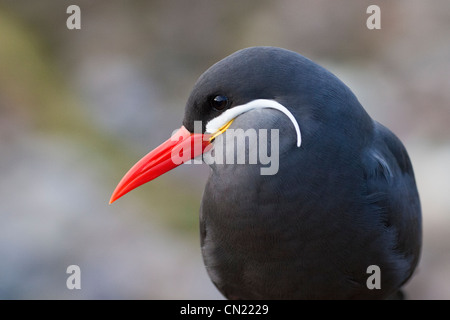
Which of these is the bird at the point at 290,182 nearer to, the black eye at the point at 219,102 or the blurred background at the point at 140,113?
the black eye at the point at 219,102

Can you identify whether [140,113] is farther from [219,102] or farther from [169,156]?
[219,102]

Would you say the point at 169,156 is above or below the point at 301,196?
above

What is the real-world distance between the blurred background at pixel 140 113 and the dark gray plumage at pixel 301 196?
7.85 ft

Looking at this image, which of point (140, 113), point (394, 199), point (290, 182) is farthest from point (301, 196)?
point (140, 113)

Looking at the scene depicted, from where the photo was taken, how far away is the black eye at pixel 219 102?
279 cm

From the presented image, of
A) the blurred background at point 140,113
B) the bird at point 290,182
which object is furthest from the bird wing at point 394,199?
the blurred background at point 140,113

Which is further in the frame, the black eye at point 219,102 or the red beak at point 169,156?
the red beak at point 169,156

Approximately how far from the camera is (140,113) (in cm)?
791

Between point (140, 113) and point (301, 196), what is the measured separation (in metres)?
5.36

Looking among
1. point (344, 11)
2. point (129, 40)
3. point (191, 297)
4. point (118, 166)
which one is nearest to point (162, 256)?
point (191, 297)

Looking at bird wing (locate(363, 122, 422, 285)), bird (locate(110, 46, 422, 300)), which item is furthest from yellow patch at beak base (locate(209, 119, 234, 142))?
bird wing (locate(363, 122, 422, 285))

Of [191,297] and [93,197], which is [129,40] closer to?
[93,197]

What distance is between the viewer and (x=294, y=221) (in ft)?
9.23

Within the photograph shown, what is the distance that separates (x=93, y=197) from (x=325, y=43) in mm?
3885
